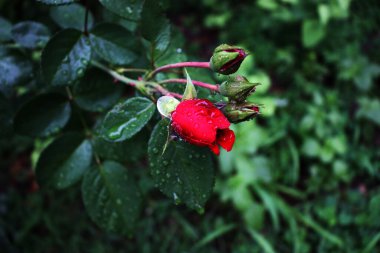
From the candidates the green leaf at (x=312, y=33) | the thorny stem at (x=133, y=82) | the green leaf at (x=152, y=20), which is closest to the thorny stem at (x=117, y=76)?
the thorny stem at (x=133, y=82)

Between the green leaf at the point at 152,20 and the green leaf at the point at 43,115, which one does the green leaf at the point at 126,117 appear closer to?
the green leaf at the point at 152,20

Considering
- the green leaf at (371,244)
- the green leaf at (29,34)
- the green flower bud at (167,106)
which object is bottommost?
the green leaf at (371,244)

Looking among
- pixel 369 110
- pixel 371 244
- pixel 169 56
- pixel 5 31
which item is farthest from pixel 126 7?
pixel 369 110

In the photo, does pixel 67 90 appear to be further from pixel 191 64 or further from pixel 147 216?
pixel 147 216

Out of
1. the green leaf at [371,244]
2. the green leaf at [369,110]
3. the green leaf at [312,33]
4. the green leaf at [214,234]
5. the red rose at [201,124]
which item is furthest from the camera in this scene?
the green leaf at [312,33]

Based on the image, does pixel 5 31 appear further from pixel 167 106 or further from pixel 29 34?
pixel 167 106

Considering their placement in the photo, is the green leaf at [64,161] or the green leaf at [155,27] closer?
the green leaf at [155,27]

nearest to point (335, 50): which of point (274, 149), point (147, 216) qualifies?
point (274, 149)
